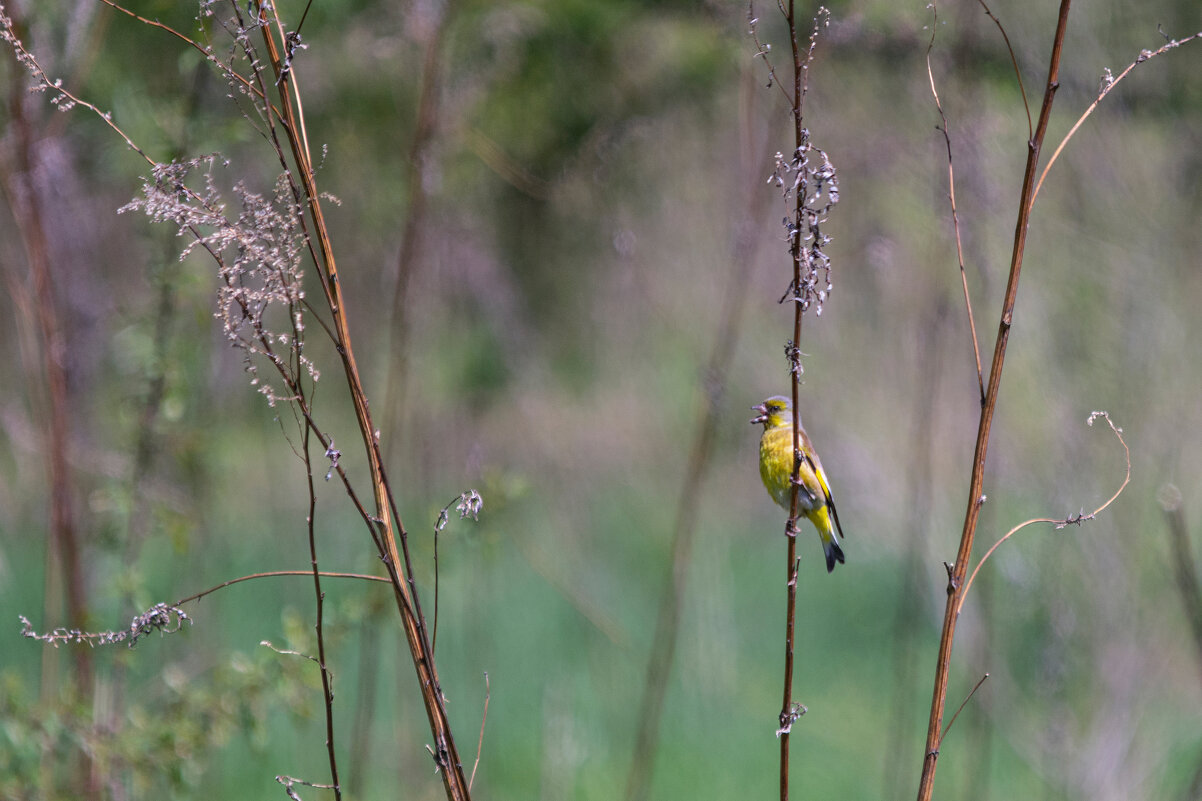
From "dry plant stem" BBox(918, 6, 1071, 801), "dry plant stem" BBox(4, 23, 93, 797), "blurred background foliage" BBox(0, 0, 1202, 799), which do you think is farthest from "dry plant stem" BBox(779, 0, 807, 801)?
"dry plant stem" BBox(4, 23, 93, 797)

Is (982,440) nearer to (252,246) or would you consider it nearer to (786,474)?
(252,246)

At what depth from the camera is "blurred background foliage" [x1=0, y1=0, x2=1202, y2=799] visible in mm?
2004

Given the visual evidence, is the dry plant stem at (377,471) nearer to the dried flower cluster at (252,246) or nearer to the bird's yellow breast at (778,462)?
→ the dried flower cluster at (252,246)

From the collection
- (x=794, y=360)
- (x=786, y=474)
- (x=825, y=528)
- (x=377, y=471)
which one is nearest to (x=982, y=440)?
(x=794, y=360)

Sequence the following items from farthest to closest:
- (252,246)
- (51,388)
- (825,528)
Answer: (825,528) → (51,388) → (252,246)

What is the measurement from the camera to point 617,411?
5.57 m

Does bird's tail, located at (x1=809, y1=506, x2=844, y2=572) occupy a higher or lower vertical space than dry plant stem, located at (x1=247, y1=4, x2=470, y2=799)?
higher

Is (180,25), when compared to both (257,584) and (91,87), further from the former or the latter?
(257,584)

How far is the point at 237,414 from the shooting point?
185 inches

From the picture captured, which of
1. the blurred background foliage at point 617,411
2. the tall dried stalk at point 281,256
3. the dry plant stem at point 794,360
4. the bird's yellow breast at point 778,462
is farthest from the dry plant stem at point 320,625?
the bird's yellow breast at point 778,462

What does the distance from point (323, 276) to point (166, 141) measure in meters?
1.25

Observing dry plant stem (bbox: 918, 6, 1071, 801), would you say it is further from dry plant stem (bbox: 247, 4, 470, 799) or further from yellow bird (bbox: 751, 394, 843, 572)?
yellow bird (bbox: 751, 394, 843, 572)

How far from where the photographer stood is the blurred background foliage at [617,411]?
2.00 m

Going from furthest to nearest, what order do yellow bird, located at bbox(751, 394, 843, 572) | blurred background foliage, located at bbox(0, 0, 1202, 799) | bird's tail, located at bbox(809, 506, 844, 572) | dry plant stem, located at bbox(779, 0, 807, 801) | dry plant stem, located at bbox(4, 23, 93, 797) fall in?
bird's tail, located at bbox(809, 506, 844, 572)
blurred background foliage, located at bbox(0, 0, 1202, 799)
yellow bird, located at bbox(751, 394, 843, 572)
dry plant stem, located at bbox(4, 23, 93, 797)
dry plant stem, located at bbox(779, 0, 807, 801)
